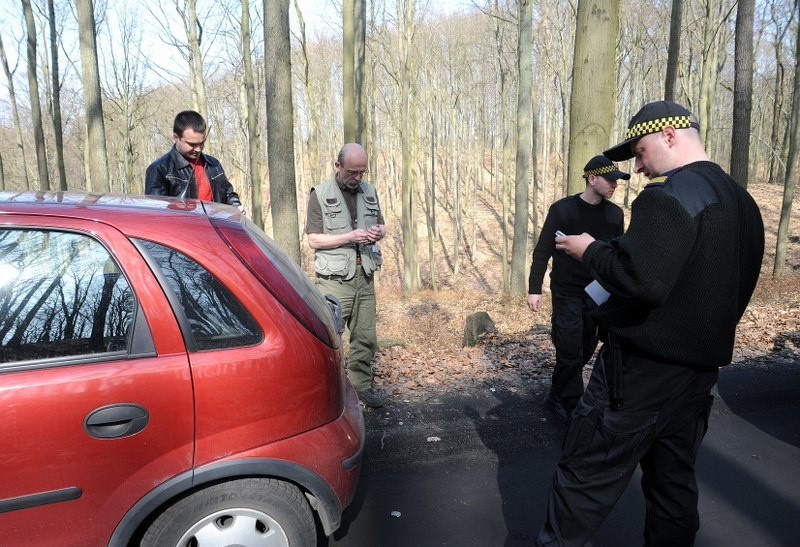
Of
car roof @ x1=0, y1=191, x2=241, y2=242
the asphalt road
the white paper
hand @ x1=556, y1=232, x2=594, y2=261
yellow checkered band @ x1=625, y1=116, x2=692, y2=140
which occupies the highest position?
yellow checkered band @ x1=625, y1=116, x2=692, y2=140

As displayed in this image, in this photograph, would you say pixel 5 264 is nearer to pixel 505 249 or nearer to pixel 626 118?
pixel 505 249

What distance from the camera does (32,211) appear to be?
1930mm

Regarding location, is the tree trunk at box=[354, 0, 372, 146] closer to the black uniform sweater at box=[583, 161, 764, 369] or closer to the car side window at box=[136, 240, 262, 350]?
the car side window at box=[136, 240, 262, 350]

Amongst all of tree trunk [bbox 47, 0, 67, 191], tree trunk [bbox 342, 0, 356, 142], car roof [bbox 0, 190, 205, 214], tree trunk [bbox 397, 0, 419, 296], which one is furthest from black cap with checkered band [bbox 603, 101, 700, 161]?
tree trunk [bbox 397, 0, 419, 296]

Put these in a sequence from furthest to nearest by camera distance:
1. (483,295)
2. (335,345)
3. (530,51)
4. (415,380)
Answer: (483,295) < (530,51) < (415,380) < (335,345)

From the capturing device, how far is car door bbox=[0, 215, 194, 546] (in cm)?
175

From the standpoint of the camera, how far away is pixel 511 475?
323cm

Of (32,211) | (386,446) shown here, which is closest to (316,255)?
(386,446)

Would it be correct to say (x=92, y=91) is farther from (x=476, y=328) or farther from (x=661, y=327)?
(x=661, y=327)

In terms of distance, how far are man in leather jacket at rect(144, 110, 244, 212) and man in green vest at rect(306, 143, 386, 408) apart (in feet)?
2.47

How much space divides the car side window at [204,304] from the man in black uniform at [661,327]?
4.70 feet

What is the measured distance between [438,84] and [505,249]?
12571 millimetres

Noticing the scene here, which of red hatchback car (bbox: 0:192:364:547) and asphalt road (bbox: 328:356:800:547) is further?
asphalt road (bbox: 328:356:800:547)

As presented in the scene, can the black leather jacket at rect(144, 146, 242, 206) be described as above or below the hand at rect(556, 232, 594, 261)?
above
